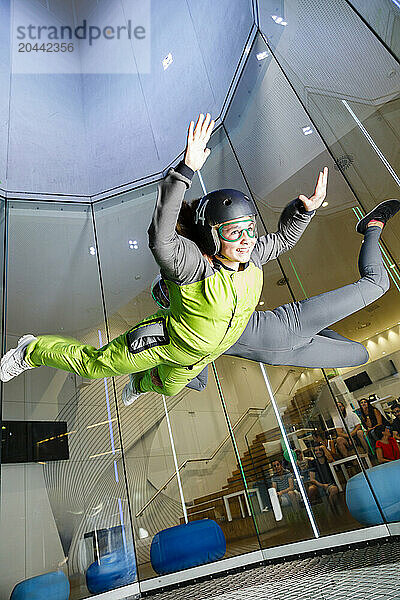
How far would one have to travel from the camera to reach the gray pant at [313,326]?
6.29 feet

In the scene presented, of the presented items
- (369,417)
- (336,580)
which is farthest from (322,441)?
(336,580)

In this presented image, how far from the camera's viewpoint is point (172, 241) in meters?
1.50

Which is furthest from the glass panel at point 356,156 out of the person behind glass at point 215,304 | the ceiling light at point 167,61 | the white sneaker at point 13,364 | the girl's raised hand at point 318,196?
the white sneaker at point 13,364

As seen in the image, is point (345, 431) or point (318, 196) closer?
point (318, 196)

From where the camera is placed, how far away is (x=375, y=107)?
2744mm

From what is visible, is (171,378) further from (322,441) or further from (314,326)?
(322,441)

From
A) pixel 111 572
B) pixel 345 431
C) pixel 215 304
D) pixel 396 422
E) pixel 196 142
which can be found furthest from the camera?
pixel 111 572

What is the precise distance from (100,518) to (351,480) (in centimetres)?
223

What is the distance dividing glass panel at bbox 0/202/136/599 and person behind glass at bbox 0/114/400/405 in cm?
200

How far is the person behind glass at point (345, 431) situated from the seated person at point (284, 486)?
595mm

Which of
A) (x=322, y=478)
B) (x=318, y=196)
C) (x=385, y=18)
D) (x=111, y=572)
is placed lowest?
(x=111, y=572)

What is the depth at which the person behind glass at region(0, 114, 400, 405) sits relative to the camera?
4.98ft

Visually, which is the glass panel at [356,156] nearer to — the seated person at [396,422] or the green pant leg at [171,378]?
the seated person at [396,422]

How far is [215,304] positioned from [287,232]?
2.20 feet
